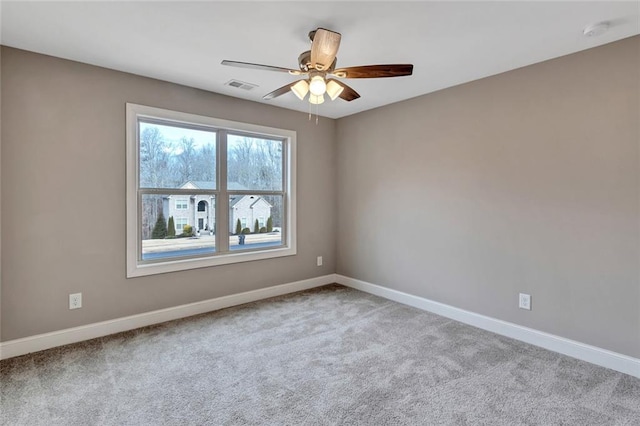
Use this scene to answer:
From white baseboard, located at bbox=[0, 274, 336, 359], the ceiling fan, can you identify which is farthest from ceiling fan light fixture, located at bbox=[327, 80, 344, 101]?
white baseboard, located at bbox=[0, 274, 336, 359]

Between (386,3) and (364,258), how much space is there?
10.1ft

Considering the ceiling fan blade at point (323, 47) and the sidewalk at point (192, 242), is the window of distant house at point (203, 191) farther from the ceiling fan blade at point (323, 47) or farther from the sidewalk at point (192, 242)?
the ceiling fan blade at point (323, 47)

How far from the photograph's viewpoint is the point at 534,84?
108 inches

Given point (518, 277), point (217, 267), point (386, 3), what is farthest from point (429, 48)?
point (217, 267)

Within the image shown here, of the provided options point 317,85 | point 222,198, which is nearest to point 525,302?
point 317,85

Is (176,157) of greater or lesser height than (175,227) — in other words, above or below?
above

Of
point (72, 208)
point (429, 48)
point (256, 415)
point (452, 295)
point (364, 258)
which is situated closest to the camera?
point (256, 415)

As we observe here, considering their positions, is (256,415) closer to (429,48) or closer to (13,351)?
(13,351)

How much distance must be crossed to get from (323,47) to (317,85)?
0.32m

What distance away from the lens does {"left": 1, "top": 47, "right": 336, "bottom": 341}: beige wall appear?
2.50m

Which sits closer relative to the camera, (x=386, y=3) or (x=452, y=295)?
(x=386, y=3)

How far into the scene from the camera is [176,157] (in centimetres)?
341

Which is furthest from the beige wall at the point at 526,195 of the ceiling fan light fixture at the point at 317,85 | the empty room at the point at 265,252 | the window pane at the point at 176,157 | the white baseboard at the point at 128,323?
the window pane at the point at 176,157

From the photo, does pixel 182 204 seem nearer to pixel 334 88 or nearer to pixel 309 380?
pixel 334 88
